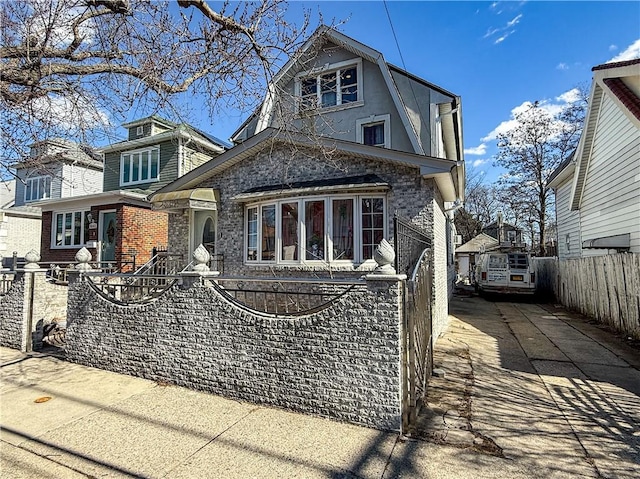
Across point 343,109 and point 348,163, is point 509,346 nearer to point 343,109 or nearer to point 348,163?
point 348,163

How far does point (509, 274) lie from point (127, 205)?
15.8 m

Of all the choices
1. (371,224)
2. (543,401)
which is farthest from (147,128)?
(543,401)

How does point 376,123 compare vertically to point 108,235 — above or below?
above

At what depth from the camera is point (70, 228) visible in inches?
611

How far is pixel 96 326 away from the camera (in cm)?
568

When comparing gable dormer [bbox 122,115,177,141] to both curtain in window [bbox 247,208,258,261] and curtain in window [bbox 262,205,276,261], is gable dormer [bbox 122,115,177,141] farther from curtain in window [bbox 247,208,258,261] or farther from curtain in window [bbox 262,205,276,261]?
curtain in window [bbox 262,205,276,261]

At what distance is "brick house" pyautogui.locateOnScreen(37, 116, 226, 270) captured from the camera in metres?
13.5

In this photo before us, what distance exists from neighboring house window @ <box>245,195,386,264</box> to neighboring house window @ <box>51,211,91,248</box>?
34.7 feet

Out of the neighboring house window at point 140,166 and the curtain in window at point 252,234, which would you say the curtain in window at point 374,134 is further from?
the neighboring house window at point 140,166

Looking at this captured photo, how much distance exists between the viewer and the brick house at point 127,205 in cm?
1348

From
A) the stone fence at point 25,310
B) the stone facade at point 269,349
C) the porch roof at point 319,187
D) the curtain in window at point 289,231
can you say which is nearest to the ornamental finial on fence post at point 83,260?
the stone facade at point 269,349

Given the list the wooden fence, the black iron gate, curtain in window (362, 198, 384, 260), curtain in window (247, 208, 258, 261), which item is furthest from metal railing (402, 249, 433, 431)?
the wooden fence

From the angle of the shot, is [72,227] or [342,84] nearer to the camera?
[342,84]

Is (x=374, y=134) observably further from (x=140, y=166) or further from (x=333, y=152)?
(x=140, y=166)
